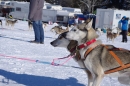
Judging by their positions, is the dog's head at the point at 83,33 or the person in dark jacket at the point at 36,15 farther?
the person in dark jacket at the point at 36,15

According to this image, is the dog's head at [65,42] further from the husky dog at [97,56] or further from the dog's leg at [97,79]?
the dog's leg at [97,79]

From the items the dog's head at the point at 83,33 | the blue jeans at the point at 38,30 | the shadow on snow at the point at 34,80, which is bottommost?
the shadow on snow at the point at 34,80

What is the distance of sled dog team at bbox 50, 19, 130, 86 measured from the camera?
2.88 m

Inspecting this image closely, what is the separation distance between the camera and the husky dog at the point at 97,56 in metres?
2.87

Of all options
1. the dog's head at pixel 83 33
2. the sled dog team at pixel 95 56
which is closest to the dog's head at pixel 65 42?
the sled dog team at pixel 95 56

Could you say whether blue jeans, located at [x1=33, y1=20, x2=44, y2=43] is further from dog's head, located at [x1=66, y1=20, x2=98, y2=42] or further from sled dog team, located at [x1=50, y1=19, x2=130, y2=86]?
dog's head, located at [x1=66, y1=20, x2=98, y2=42]

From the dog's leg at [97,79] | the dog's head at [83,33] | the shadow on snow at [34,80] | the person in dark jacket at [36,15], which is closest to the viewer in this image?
the dog's leg at [97,79]

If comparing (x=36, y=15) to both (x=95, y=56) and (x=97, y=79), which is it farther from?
(x=97, y=79)

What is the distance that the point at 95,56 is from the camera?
9.65 ft

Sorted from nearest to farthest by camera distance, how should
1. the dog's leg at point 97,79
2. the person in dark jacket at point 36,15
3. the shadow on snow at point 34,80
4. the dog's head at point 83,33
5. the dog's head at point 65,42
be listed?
the dog's leg at point 97,79 < the dog's head at point 83,33 < the dog's head at point 65,42 < the shadow on snow at point 34,80 < the person in dark jacket at point 36,15

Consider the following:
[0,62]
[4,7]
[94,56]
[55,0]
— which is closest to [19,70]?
[0,62]

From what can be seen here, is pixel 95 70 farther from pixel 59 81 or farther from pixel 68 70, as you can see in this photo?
pixel 68 70

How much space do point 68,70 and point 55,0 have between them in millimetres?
55988

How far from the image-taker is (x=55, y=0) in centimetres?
5931
